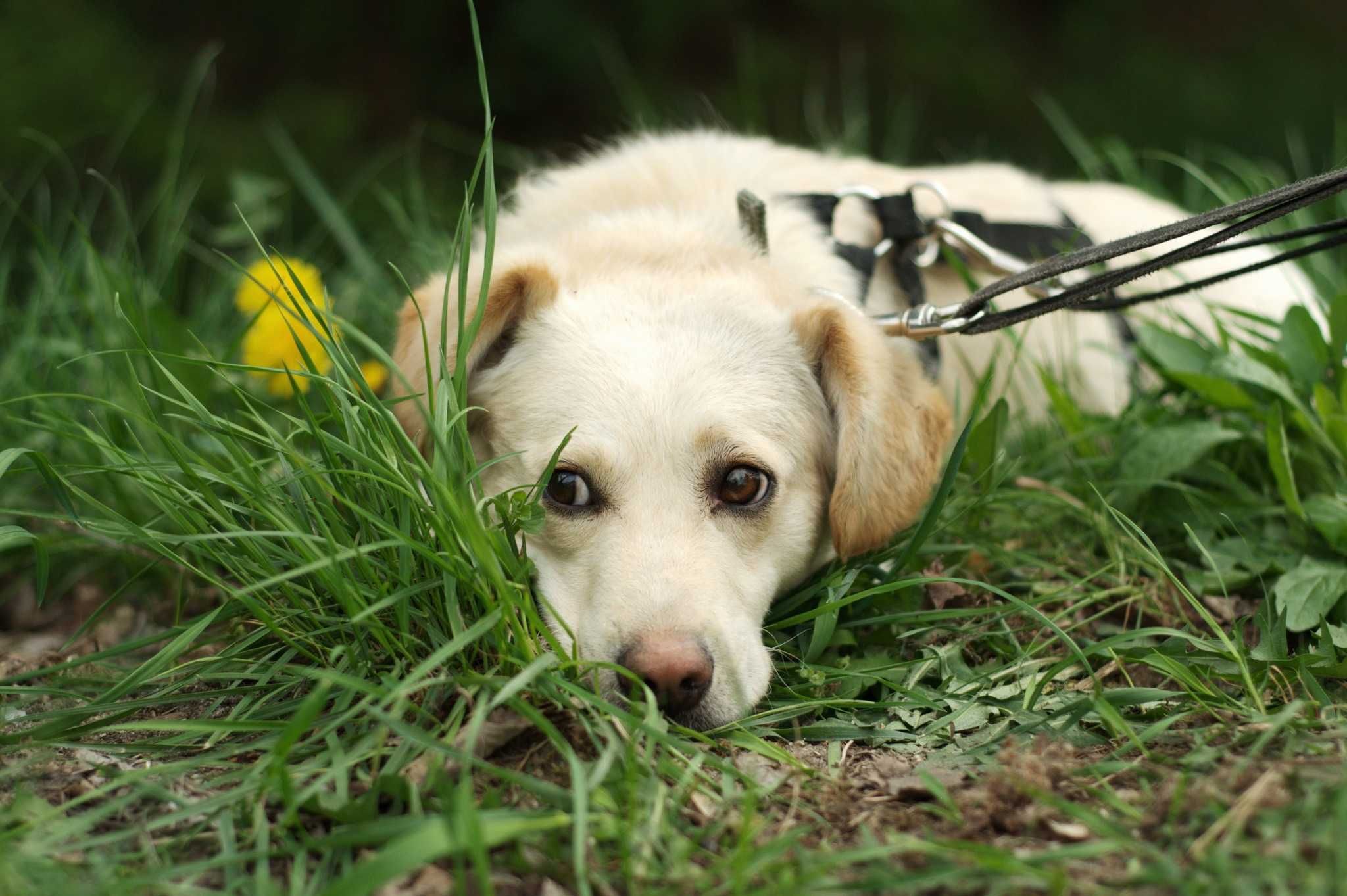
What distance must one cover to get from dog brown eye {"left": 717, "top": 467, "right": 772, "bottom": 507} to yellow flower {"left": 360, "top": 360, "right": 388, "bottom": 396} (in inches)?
55.4

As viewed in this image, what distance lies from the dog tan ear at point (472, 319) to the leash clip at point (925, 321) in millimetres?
855

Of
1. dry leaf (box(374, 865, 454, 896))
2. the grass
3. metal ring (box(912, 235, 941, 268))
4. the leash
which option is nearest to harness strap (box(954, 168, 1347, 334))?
the leash

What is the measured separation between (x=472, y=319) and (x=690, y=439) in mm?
586

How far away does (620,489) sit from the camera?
252 centimetres

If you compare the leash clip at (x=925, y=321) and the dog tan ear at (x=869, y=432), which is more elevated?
the leash clip at (x=925, y=321)

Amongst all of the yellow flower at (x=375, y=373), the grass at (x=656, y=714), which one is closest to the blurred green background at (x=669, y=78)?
the yellow flower at (x=375, y=373)

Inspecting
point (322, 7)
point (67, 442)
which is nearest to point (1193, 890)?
point (67, 442)

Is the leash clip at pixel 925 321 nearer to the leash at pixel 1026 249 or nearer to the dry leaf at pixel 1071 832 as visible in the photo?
the leash at pixel 1026 249

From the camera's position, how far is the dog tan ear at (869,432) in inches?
104

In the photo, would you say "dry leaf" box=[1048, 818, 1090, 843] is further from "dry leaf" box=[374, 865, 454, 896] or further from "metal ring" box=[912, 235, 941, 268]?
"metal ring" box=[912, 235, 941, 268]

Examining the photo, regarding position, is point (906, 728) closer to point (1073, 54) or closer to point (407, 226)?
point (407, 226)


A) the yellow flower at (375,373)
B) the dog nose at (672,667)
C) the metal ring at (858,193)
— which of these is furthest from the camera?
the yellow flower at (375,373)

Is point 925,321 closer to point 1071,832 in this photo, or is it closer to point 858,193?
point 858,193

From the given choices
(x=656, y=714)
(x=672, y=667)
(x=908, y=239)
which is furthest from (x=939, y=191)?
(x=656, y=714)
